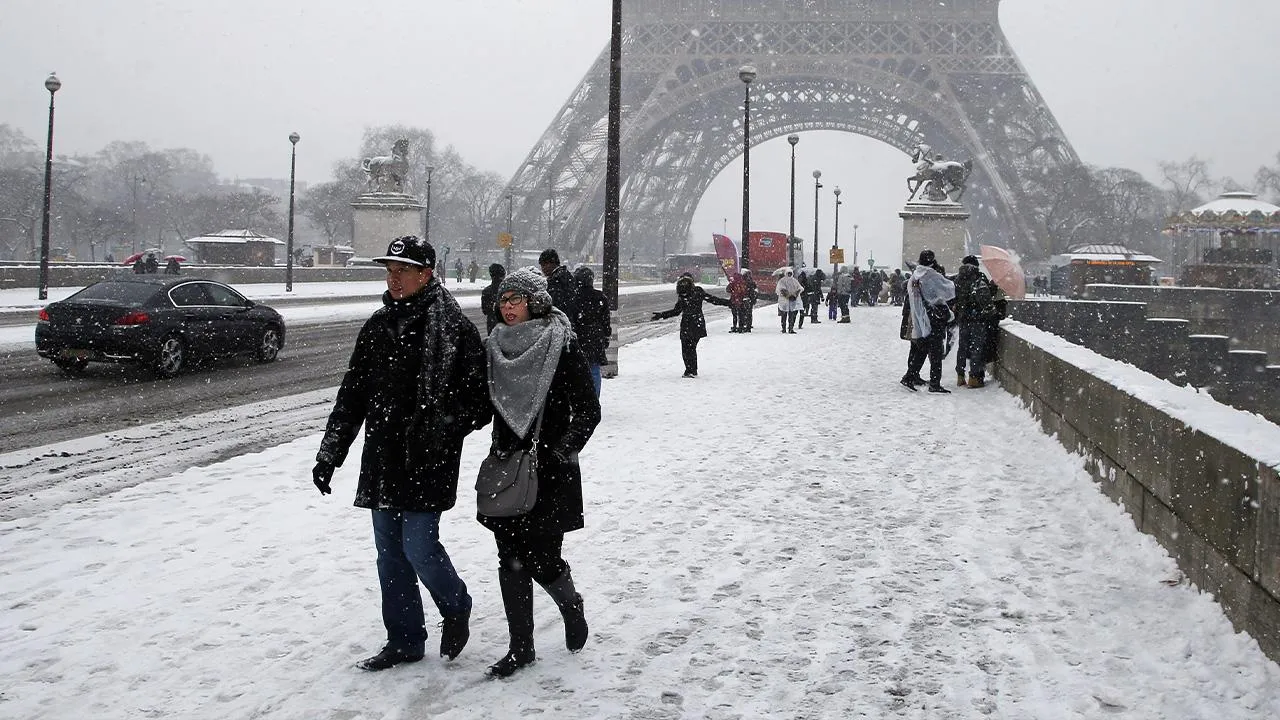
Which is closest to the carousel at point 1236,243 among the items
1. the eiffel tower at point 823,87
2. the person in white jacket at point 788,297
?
the person in white jacket at point 788,297

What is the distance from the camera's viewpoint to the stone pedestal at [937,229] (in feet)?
147

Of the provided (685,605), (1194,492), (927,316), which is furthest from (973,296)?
(685,605)

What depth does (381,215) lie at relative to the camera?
4919 centimetres

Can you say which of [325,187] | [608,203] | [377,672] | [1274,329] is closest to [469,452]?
[377,672]

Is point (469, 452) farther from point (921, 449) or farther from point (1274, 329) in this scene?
point (1274, 329)

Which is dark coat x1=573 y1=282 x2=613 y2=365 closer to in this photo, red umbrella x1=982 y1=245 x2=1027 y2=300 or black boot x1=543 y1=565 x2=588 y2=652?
black boot x1=543 y1=565 x2=588 y2=652

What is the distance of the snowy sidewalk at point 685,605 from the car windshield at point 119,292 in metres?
7.47

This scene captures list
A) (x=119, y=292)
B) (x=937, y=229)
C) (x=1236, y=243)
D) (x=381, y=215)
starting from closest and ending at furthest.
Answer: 1. (x=119, y=292)
2. (x=1236, y=243)
3. (x=937, y=229)
4. (x=381, y=215)

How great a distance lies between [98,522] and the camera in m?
6.78

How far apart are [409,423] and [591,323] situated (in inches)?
251

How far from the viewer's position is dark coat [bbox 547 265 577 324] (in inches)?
410

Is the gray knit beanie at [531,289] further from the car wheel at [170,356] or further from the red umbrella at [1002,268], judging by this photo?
the red umbrella at [1002,268]

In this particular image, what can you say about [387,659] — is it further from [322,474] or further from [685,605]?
[685,605]

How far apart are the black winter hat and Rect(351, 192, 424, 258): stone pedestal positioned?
149 feet
